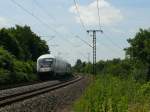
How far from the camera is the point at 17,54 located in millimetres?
77812

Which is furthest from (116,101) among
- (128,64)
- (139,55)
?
(128,64)

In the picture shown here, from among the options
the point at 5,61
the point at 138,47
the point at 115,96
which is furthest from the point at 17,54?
the point at 115,96

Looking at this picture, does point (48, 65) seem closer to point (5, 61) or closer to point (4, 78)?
point (5, 61)

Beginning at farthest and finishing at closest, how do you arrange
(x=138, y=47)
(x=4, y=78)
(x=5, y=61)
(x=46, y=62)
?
(x=138, y=47), (x=46, y=62), (x=5, y=61), (x=4, y=78)

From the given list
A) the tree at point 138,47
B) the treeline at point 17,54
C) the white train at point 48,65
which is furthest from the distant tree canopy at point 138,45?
the white train at point 48,65

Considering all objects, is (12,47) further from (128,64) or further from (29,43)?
(29,43)

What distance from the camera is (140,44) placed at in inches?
3031

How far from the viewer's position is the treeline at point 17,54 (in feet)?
172

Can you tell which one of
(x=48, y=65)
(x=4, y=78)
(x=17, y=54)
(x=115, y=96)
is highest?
(x=17, y=54)

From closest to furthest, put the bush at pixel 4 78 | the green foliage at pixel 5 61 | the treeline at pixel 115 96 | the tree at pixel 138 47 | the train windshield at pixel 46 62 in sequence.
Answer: the treeline at pixel 115 96 → the bush at pixel 4 78 → the green foliage at pixel 5 61 → the train windshield at pixel 46 62 → the tree at pixel 138 47

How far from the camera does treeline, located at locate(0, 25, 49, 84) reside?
52.4 meters

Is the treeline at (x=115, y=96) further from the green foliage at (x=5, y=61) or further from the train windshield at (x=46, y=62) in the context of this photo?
the green foliage at (x=5, y=61)

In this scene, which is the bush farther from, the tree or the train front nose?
the tree

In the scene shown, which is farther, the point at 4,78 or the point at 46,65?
the point at 46,65
